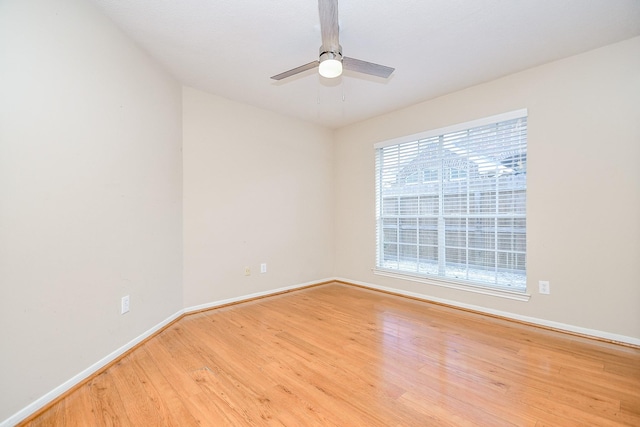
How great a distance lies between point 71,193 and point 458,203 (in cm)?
353

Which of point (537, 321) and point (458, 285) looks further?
point (458, 285)

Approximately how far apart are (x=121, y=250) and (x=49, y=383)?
0.89 meters

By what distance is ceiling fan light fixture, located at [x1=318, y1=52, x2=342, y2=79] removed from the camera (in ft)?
5.81

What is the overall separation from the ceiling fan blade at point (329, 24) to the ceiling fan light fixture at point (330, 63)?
0.03 m

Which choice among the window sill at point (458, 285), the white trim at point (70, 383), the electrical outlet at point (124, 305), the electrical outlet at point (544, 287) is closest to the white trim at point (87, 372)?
the white trim at point (70, 383)

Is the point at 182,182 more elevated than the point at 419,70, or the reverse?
the point at 419,70

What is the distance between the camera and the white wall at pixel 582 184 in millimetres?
2336

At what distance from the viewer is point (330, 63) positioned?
5.79 ft

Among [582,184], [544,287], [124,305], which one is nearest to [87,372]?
[124,305]

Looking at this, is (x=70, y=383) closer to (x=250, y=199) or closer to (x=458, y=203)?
(x=250, y=199)

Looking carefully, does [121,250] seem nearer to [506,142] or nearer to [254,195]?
[254,195]

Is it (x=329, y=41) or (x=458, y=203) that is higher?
(x=329, y=41)

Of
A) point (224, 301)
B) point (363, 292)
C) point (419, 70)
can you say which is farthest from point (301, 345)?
point (419, 70)

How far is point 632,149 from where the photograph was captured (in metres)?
2.32
